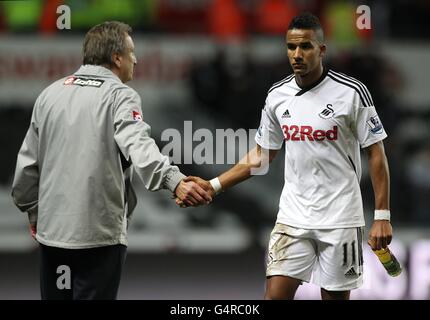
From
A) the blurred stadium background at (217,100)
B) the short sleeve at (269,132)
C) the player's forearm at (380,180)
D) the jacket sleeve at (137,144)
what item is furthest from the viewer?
the blurred stadium background at (217,100)

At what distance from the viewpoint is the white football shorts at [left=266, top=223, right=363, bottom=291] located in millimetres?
4977

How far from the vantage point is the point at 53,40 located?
31.2ft

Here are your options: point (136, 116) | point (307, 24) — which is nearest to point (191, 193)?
point (136, 116)

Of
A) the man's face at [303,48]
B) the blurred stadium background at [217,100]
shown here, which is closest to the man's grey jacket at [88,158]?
the man's face at [303,48]

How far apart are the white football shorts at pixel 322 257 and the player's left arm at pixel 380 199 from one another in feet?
0.58

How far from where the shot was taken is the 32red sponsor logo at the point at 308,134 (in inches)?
195

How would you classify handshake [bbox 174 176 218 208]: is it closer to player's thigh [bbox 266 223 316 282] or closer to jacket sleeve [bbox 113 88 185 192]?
jacket sleeve [bbox 113 88 185 192]

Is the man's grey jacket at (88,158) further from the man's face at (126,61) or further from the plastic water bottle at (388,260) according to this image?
the plastic water bottle at (388,260)

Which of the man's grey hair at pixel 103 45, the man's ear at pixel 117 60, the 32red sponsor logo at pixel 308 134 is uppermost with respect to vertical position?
the man's grey hair at pixel 103 45

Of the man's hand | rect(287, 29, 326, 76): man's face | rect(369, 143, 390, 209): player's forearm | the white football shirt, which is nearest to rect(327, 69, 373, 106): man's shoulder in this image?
the white football shirt

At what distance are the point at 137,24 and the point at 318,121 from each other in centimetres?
529

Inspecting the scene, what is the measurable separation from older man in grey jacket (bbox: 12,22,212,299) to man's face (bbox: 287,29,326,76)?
0.79 meters

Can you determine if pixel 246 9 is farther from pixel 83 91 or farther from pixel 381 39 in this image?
pixel 83 91
